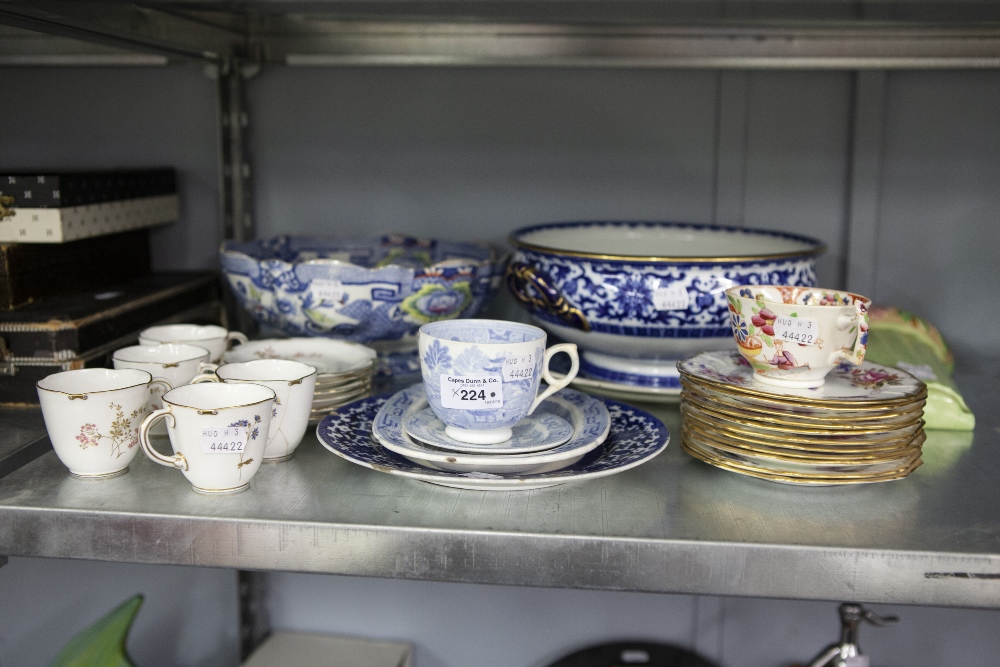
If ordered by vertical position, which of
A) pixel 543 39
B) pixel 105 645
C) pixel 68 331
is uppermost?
pixel 543 39

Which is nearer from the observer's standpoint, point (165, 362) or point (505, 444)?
point (505, 444)

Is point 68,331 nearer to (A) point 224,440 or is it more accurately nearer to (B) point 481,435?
(A) point 224,440

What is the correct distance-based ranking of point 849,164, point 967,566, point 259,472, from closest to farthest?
point 967,566 → point 259,472 → point 849,164

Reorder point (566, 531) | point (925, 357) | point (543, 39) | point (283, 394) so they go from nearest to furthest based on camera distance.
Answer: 1. point (566, 531)
2. point (283, 394)
3. point (925, 357)
4. point (543, 39)

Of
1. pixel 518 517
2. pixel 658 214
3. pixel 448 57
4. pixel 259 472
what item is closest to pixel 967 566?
pixel 518 517

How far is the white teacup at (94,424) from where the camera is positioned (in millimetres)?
704

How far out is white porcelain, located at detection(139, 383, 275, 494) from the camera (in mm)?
677

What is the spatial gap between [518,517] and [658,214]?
0.64m

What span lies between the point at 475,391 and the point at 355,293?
29 centimetres

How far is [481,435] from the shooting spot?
2.43ft

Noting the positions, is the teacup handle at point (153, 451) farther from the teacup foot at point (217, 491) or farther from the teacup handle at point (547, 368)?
the teacup handle at point (547, 368)

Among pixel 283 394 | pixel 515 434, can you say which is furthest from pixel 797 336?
pixel 283 394

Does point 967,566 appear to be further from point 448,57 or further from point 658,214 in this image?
point 448,57

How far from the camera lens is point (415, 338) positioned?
1.02 m
